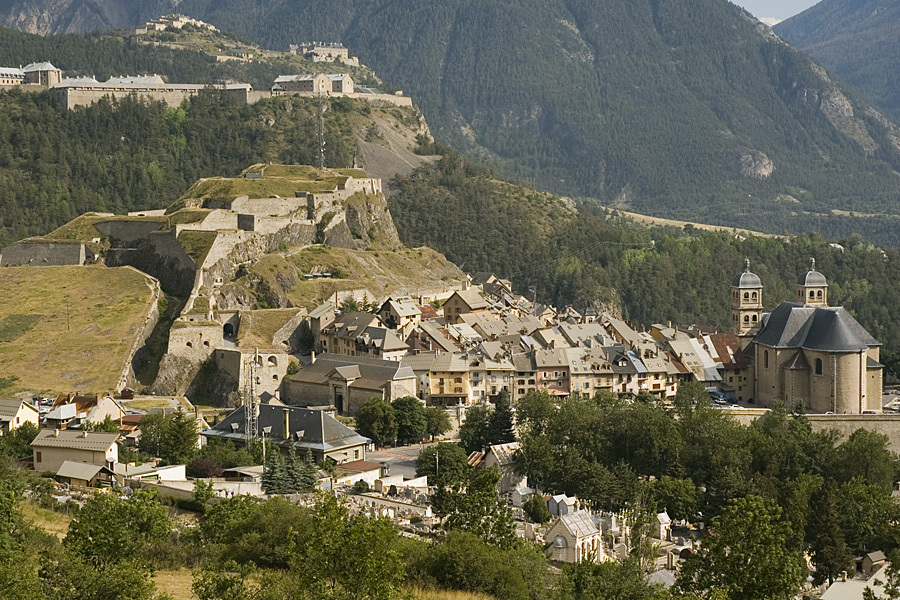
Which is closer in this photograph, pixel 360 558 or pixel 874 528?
pixel 360 558

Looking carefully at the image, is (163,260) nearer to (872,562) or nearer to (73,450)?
(73,450)

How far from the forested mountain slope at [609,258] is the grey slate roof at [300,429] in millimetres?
60186

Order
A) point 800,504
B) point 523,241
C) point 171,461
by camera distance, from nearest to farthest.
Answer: point 800,504, point 171,461, point 523,241

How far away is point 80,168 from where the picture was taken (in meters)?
122

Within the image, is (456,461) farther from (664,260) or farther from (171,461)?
(664,260)

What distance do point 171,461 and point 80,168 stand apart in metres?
69.5

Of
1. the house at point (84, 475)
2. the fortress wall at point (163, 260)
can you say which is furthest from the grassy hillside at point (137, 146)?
the house at point (84, 475)

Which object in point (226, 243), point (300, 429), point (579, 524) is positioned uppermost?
point (226, 243)

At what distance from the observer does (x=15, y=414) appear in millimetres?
62219

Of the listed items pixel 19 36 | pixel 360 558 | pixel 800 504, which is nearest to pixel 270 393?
pixel 800 504

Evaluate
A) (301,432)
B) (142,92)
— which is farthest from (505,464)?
(142,92)

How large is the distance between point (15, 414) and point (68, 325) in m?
14.6

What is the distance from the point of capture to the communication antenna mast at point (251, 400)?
6406cm

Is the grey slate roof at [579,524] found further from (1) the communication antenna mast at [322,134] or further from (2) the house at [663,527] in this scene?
(1) the communication antenna mast at [322,134]
